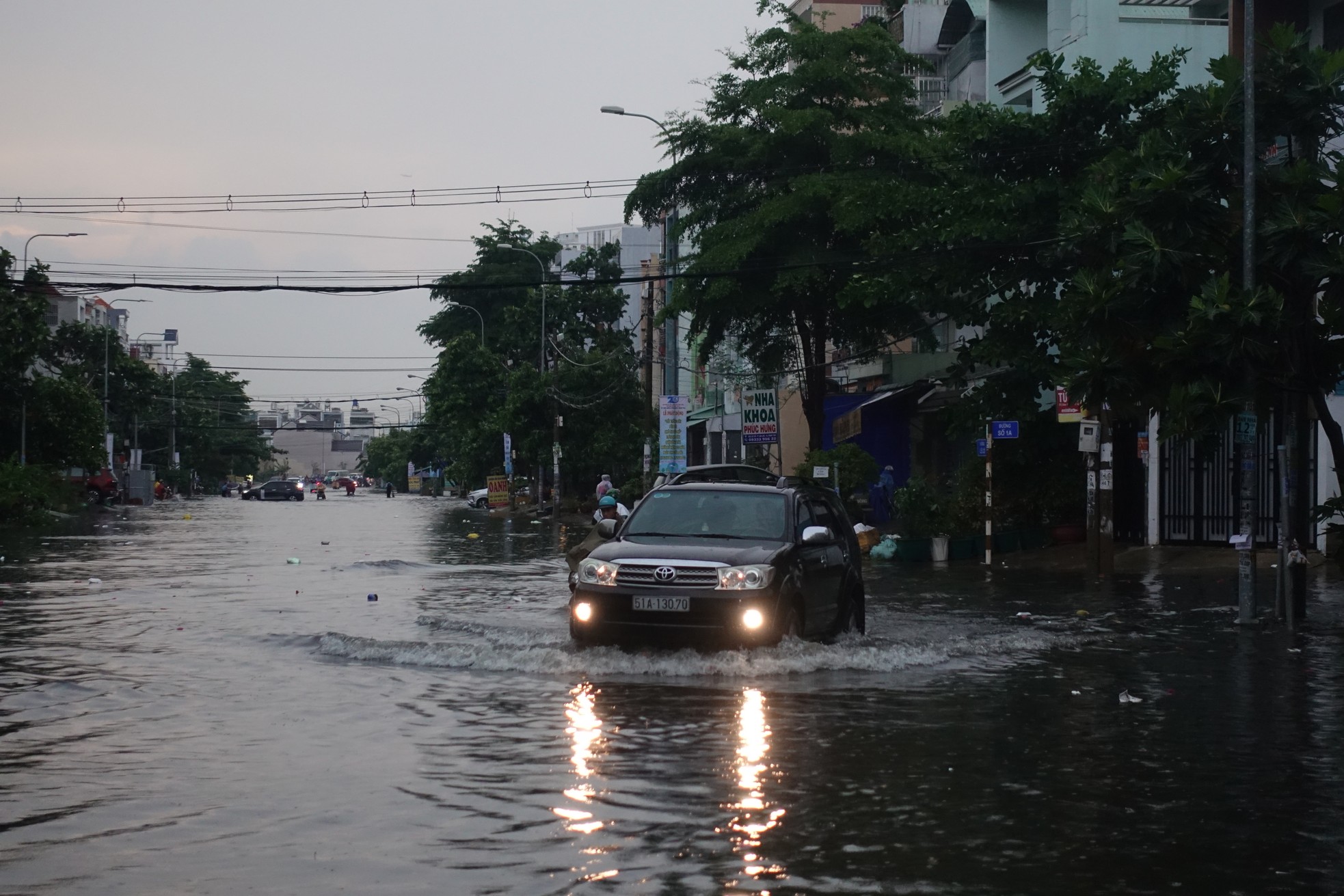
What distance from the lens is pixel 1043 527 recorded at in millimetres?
32656

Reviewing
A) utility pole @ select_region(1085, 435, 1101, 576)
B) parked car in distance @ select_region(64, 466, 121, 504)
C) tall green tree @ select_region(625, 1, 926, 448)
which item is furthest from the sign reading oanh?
parked car in distance @ select_region(64, 466, 121, 504)

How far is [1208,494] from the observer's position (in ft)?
101

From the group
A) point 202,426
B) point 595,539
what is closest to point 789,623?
point 595,539

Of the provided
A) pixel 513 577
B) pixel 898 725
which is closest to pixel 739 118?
pixel 513 577

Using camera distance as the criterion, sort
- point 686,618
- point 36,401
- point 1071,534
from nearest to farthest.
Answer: point 686,618 → point 1071,534 → point 36,401

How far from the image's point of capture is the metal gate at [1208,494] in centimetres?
2923

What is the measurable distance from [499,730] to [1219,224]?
11664mm

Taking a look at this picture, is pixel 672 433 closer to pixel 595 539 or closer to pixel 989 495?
pixel 989 495

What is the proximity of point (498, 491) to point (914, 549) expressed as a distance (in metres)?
45.2

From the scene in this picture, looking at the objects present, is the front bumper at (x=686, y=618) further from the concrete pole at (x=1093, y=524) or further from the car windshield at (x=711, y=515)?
the concrete pole at (x=1093, y=524)

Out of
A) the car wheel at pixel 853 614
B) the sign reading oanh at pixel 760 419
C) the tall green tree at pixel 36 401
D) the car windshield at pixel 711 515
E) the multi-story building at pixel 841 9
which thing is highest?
the multi-story building at pixel 841 9

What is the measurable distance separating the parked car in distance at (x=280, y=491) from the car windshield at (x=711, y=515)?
306ft

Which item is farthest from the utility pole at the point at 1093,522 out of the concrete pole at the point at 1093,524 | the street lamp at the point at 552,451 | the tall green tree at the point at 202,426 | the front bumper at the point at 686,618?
the tall green tree at the point at 202,426

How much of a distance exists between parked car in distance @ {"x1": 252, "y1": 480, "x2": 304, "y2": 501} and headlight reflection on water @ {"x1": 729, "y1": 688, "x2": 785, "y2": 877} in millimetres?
97630
